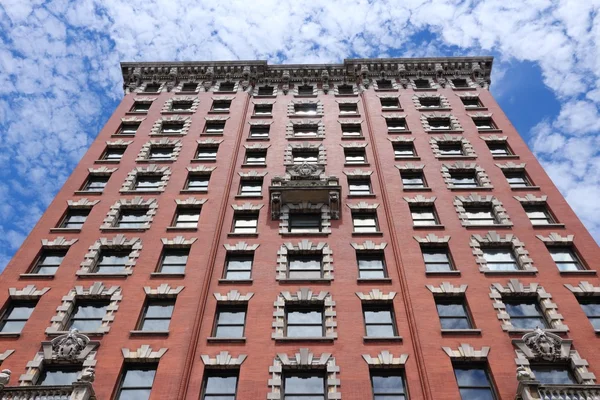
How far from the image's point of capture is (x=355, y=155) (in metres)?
39.1

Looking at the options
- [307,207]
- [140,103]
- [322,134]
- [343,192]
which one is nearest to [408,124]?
[322,134]

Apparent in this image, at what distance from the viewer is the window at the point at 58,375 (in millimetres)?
22875

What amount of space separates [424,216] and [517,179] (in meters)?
7.53

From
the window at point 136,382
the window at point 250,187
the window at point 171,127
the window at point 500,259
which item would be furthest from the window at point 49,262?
the window at point 500,259

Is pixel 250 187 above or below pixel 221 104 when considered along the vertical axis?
below

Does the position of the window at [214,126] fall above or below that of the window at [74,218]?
above

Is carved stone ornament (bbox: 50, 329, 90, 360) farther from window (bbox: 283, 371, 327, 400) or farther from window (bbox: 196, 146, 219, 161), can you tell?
window (bbox: 196, 146, 219, 161)

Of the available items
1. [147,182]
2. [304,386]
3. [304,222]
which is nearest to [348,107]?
[304,222]

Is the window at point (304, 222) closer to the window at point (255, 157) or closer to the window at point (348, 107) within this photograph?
the window at point (255, 157)

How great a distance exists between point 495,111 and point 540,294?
21007 millimetres

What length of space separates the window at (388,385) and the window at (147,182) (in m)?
18.6

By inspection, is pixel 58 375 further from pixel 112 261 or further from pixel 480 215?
→ pixel 480 215

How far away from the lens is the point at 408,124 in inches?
1642

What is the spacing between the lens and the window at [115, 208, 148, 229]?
3224 centimetres
